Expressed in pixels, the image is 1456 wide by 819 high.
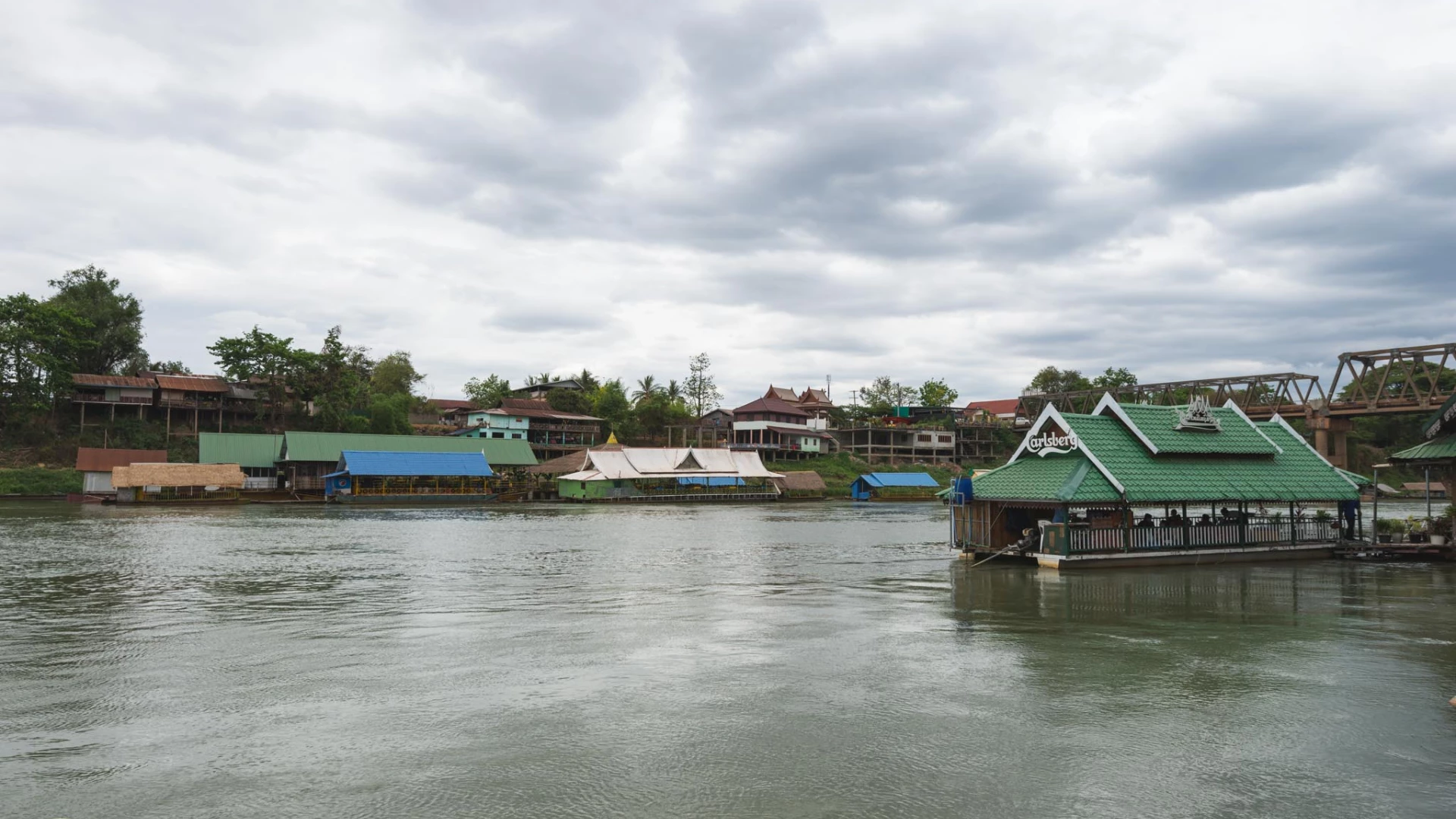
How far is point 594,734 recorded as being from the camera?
29.9 feet

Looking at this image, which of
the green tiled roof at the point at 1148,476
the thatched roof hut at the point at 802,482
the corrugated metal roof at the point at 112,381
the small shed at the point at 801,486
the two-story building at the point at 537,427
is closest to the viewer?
the green tiled roof at the point at 1148,476

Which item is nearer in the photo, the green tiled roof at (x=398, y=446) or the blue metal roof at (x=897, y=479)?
the green tiled roof at (x=398, y=446)

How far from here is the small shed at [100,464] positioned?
67062 mm

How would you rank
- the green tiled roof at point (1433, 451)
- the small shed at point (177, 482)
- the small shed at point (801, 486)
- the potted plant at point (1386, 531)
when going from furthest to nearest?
the small shed at point (801, 486)
the small shed at point (177, 482)
the potted plant at point (1386, 531)
the green tiled roof at point (1433, 451)

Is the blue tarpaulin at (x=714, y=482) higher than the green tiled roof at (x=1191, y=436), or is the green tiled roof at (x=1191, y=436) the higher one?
the green tiled roof at (x=1191, y=436)

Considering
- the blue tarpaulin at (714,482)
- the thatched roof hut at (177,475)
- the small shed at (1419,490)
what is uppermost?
the thatched roof hut at (177,475)

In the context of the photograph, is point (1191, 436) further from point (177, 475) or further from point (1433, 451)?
point (177, 475)

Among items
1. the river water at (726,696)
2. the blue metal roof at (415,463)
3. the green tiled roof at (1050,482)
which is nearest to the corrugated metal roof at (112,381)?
the blue metal roof at (415,463)

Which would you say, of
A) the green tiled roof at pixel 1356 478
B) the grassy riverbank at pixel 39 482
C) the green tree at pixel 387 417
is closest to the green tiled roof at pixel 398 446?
the green tree at pixel 387 417

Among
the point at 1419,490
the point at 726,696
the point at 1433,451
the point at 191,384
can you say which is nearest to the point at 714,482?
the point at 191,384

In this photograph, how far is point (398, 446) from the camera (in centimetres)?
7969

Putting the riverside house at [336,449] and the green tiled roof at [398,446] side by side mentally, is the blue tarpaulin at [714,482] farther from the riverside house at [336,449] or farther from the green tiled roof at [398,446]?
the riverside house at [336,449]

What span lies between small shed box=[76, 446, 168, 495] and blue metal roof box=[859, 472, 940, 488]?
207 feet

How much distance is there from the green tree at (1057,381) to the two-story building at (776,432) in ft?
98.6
